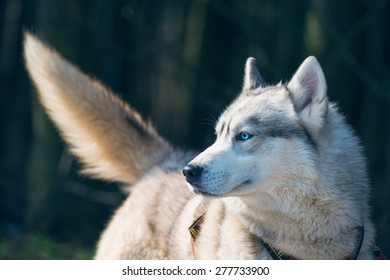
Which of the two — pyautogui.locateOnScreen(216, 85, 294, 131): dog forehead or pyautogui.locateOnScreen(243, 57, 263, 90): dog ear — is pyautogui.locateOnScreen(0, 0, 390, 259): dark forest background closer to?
pyautogui.locateOnScreen(243, 57, 263, 90): dog ear

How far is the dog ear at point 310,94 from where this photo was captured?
4.11m

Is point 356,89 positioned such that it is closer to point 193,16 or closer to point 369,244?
point 193,16

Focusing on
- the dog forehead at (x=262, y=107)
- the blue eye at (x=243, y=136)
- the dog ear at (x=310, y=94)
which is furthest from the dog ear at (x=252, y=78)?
the blue eye at (x=243, y=136)

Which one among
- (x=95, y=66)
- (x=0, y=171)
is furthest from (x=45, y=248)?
(x=0, y=171)

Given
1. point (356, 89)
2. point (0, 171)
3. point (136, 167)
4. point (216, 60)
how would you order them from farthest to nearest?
1. point (0, 171)
2. point (216, 60)
3. point (356, 89)
4. point (136, 167)

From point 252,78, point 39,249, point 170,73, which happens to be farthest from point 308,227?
point 170,73

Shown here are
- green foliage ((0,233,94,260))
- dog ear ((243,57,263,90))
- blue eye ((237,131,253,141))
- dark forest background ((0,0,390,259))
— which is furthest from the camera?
dark forest background ((0,0,390,259))

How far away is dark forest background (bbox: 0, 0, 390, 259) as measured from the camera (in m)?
8.03

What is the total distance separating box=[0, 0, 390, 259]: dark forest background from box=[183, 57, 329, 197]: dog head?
294cm

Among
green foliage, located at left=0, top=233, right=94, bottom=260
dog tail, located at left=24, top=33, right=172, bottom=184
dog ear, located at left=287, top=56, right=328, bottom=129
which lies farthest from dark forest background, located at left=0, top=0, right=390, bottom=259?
dog ear, located at left=287, top=56, right=328, bottom=129

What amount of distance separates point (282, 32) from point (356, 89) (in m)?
1.12

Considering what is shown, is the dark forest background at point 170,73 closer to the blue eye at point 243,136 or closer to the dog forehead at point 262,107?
the dog forehead at point 262,107

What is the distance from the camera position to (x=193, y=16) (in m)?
10.0

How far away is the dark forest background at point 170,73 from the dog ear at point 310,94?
2.92 m
